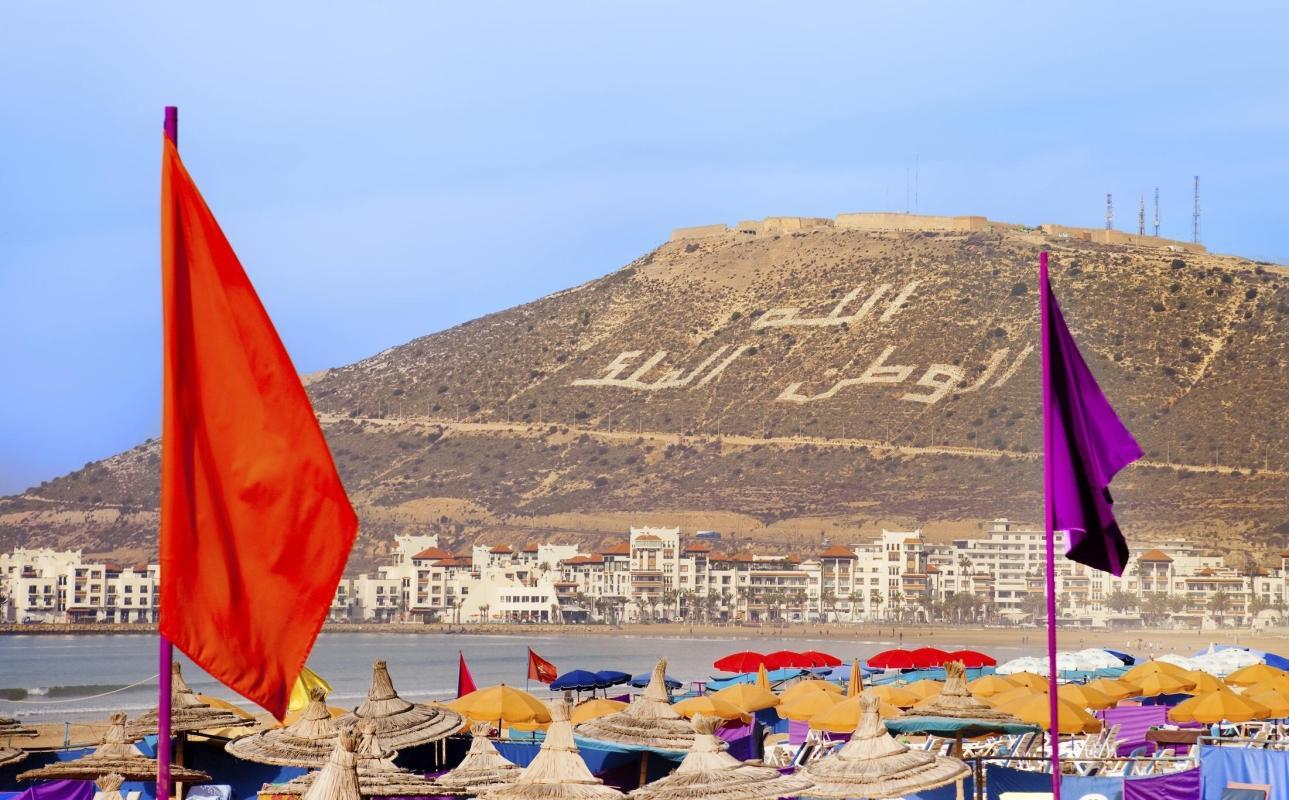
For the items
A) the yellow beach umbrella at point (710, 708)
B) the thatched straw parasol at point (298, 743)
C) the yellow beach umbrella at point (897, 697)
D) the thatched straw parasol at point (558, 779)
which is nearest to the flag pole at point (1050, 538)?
the thatched straw parasol at point (558, 779)

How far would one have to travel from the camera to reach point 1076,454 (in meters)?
9.59

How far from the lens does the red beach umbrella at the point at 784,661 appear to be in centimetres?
3388

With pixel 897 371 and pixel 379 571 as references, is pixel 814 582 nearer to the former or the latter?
pixel 897 371

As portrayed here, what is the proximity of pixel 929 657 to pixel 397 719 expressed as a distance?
17695 millimetres

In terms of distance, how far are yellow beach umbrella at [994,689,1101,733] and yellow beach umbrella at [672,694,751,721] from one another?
2819 millimetres

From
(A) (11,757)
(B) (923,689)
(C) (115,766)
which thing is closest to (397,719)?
(C) (115,766)

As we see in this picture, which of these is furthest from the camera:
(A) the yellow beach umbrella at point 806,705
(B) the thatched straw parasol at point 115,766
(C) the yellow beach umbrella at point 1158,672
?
(C) the yellow beach umbrella at point 1158,672

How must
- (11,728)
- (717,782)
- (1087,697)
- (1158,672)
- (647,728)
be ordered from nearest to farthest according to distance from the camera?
(717,782) < (647,728) < (11,728) < (1087,697) < (1158,672)

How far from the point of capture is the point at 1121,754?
64.8ft

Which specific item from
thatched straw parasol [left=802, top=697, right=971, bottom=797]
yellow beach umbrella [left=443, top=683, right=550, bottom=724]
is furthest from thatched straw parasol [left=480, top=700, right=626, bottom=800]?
yellow beach umbrella [left=443, top=683, right=550, bottom=724]

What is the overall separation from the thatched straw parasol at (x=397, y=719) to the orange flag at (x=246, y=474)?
9016 mm

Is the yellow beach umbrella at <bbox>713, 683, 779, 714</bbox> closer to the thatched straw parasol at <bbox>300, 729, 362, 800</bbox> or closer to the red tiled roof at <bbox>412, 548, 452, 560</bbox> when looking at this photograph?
the thatched straw parasol at <bbox>300, 729, 362, 800</bbox>

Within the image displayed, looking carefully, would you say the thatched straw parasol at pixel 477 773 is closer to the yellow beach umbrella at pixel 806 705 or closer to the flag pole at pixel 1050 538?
the flag pole at pixel 1050 538

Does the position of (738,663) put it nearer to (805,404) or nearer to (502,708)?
(502,708)
